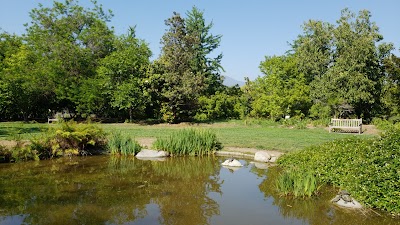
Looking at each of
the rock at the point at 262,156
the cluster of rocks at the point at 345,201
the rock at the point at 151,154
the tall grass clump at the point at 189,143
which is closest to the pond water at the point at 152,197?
the cluster of rocks at the point at 345,201

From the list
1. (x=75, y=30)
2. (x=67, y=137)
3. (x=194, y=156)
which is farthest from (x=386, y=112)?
(x=75, y=30)

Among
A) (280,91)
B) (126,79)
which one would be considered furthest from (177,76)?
(280,91)

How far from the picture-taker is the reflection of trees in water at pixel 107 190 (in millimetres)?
6637

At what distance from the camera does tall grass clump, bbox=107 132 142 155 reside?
502 inches

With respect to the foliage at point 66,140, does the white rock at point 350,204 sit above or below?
below

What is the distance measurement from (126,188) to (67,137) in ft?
16.1

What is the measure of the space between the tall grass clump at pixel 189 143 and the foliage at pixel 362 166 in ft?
11.5

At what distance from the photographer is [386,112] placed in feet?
85.5

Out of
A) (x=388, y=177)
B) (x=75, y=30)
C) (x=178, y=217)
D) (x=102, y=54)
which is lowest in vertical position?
(x=178, y=217)

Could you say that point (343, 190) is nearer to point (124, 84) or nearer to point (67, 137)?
point (67, 137)

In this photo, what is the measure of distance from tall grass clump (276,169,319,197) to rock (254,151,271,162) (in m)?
3.61

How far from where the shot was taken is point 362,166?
7770mm

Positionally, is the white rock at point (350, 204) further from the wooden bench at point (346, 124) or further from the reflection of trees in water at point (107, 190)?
the wooden bench at point (346, 124)

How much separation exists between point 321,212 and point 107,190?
5.11 m
